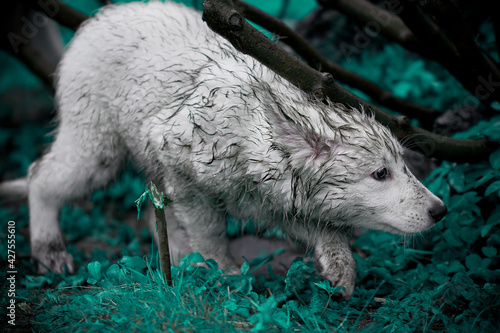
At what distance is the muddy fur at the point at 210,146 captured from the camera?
275 cm

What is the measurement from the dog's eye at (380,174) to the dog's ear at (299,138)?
0.24m

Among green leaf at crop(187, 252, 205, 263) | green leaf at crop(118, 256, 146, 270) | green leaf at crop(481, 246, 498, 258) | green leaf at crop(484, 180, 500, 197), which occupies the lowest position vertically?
green leaf at crop(118, 256, 146, 270)

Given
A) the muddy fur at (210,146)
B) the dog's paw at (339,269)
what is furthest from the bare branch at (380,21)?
the dog's paw at (339,269)

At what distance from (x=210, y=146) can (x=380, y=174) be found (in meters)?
1.00

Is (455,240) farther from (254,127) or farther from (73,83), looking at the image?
(73,83)

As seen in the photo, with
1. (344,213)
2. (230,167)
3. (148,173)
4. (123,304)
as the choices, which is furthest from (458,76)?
(123,304)

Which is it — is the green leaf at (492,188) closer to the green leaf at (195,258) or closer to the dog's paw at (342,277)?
the dog's paw at (342,277)

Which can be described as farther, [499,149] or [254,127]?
[499,149]

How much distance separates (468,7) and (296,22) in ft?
7.09

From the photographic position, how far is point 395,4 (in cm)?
348

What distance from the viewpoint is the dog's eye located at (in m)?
A: 2.72

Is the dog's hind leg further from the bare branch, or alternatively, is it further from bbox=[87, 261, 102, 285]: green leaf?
the bare branch

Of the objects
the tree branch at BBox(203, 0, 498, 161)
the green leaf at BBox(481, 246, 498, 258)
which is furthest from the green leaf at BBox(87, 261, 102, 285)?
the green leaf at BBox(481, 246, 498, 258)

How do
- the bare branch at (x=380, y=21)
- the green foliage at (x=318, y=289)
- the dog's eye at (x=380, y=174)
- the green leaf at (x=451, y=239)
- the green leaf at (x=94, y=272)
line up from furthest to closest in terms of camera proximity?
the bare branch at (x=380, y=21)
the green leaf at (x=451, y=239)
the green leaf at (x=94, y=272)
the dog's eye at (x=380, y=174)
the green foliage at (x=318, y=289)
